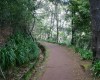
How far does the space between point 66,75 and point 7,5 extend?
493 cm

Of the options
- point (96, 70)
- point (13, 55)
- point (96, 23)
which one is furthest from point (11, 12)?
point (96, 70)

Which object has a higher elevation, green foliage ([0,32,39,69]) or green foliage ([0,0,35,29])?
green foliage ([0,0,35,29])

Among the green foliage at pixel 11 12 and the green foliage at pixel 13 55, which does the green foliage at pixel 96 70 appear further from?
the green foliage at pixel 11 12

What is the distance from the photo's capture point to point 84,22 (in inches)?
794

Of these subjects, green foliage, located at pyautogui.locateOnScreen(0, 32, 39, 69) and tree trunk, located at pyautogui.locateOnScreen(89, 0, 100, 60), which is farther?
green foliage, located at pyautogui.locateOnScreen(0, 32, 39, 69)

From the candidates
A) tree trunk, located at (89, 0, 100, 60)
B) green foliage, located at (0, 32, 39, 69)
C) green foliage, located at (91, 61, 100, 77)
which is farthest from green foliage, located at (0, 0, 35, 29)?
green foliage, located at (91, 61, 100, 77)

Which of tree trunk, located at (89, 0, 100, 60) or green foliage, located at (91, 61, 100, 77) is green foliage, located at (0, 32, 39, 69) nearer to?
green foliage, located at (91, 61, 100, 77)

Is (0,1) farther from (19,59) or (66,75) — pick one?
(66,75)

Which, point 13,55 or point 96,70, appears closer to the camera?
point 96,70

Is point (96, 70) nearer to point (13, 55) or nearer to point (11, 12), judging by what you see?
point (13, 55)

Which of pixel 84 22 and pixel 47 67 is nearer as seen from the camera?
pixel 47 67

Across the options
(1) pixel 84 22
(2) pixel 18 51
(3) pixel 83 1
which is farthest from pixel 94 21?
(1) pixel 84 22

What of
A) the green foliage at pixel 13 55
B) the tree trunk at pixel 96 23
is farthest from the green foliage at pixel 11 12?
the tree trunk at pixel 96 23

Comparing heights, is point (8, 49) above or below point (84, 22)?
below
